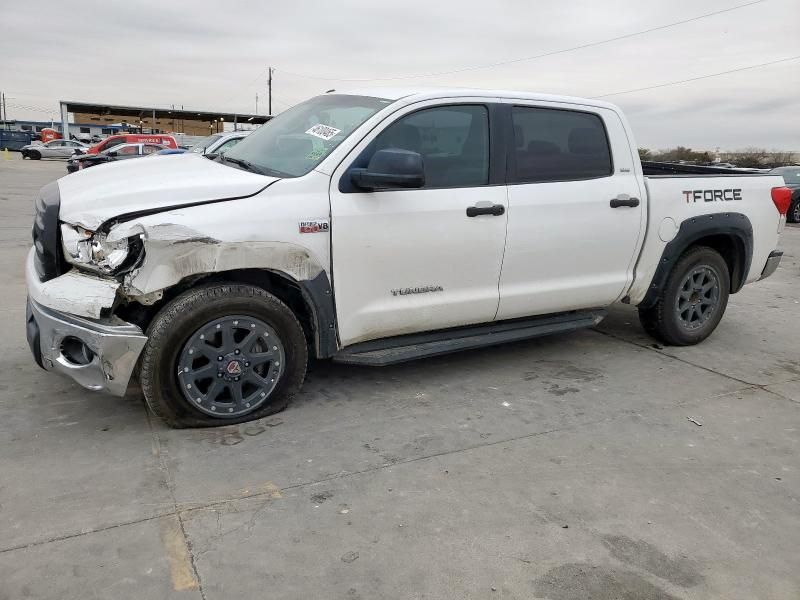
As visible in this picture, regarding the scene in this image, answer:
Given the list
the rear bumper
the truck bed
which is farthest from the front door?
the rear bumper

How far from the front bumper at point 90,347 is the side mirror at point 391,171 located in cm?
141

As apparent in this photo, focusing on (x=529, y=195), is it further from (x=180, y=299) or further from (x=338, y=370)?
(x=180, y=299)

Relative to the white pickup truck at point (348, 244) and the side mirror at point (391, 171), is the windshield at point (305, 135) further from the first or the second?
the side mirror at point (391, 171)

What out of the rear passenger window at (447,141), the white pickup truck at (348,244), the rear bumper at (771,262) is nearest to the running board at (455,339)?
the white pickup truck at (348,244)

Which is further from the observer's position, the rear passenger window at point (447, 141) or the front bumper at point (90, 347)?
the rear passenger window at point (447, 141)

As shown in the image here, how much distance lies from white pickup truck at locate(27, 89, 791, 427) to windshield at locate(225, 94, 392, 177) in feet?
0.06

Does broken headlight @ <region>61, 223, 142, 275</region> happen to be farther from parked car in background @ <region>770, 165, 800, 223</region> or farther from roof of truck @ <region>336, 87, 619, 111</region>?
parked car in background @ <region>770, 165, 800, 223</region>

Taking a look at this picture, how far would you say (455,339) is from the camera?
13.9 ft

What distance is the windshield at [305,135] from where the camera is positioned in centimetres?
379

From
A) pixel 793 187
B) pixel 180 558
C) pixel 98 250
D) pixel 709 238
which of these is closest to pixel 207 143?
pixel 709 238

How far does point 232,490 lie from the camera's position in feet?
9.82

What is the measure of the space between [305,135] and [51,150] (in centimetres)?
4271

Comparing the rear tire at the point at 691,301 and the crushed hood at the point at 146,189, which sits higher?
the crushed hood at the point at 146,189

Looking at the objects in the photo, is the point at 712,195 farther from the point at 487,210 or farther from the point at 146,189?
the point at 146,189
